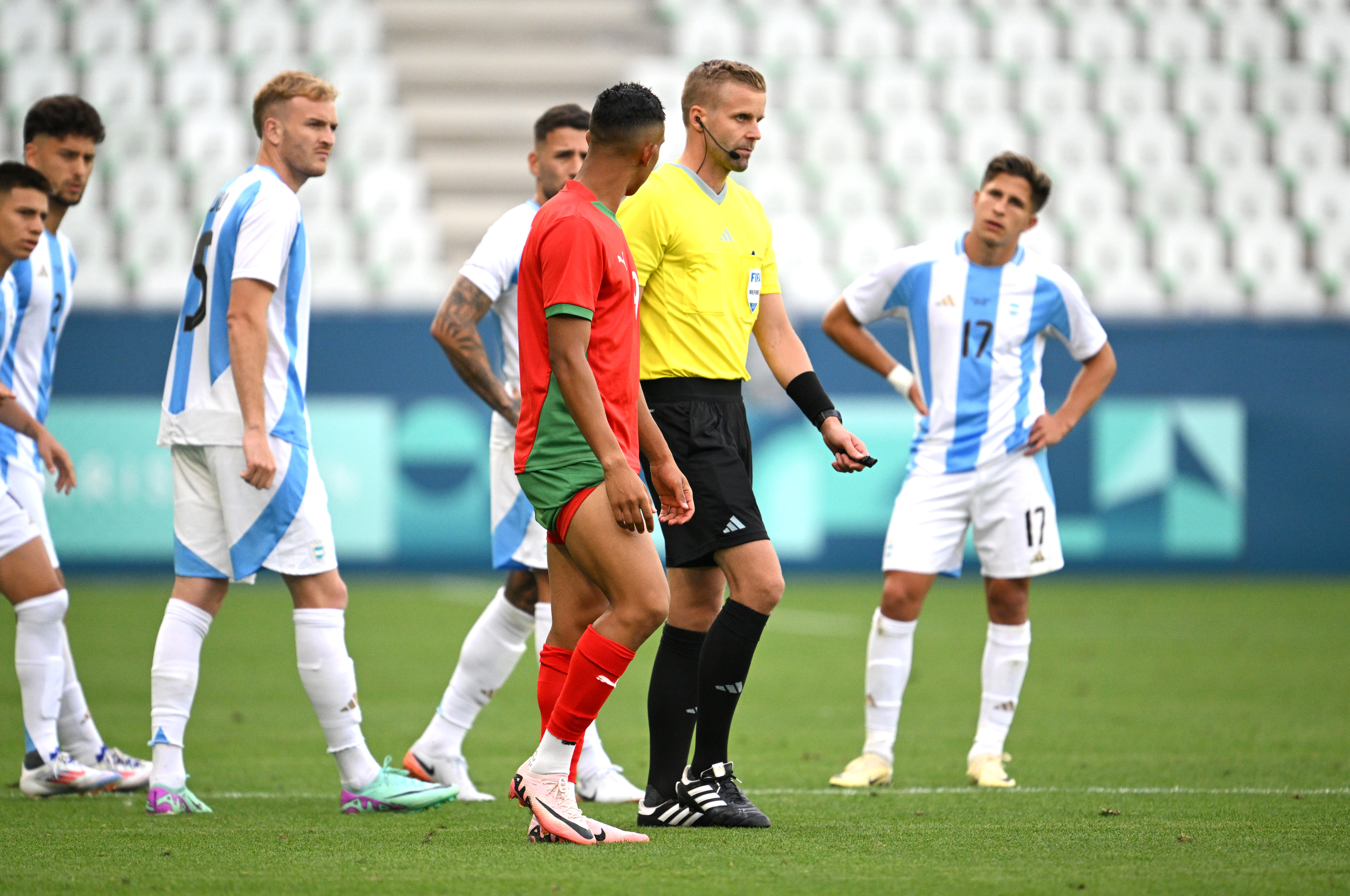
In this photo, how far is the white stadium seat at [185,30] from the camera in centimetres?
1861

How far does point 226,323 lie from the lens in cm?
470

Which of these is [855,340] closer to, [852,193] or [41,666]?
[41,666]

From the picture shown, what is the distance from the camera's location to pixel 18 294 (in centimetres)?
534

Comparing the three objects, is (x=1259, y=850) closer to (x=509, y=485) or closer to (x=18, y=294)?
(x=509, y=485)

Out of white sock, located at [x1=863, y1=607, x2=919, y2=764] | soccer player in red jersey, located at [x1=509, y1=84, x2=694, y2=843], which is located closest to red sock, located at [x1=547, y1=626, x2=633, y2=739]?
soccer player in red jersey, located at [x1=509, y1=84, x2=694, y2=843]

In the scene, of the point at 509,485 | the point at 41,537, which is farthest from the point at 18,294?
the point at 509,485

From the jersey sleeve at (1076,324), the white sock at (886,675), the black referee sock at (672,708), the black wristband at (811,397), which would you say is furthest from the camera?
the jersey sleeve at (1076,324)

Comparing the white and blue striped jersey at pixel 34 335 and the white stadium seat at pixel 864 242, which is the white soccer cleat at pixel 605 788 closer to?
the white and blue striped jersey at pixel 34 335

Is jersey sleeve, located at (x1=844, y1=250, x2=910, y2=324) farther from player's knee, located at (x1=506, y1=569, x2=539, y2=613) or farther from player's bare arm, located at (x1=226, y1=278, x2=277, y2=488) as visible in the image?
player's bare arm, located at (x1=226, y1=278, x2=277, y2=488)

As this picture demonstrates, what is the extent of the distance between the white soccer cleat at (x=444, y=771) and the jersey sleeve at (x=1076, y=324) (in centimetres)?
283

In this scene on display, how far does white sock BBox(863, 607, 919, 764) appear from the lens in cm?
555

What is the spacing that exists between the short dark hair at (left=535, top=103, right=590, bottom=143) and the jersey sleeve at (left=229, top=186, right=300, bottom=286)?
114 centimetres

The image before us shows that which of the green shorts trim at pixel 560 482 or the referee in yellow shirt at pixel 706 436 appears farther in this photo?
the referee in yellow shirt at pixel 706 436

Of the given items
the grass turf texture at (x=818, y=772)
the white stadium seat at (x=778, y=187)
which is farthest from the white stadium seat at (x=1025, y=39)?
the grass turf texture at (x=818, y=772)
